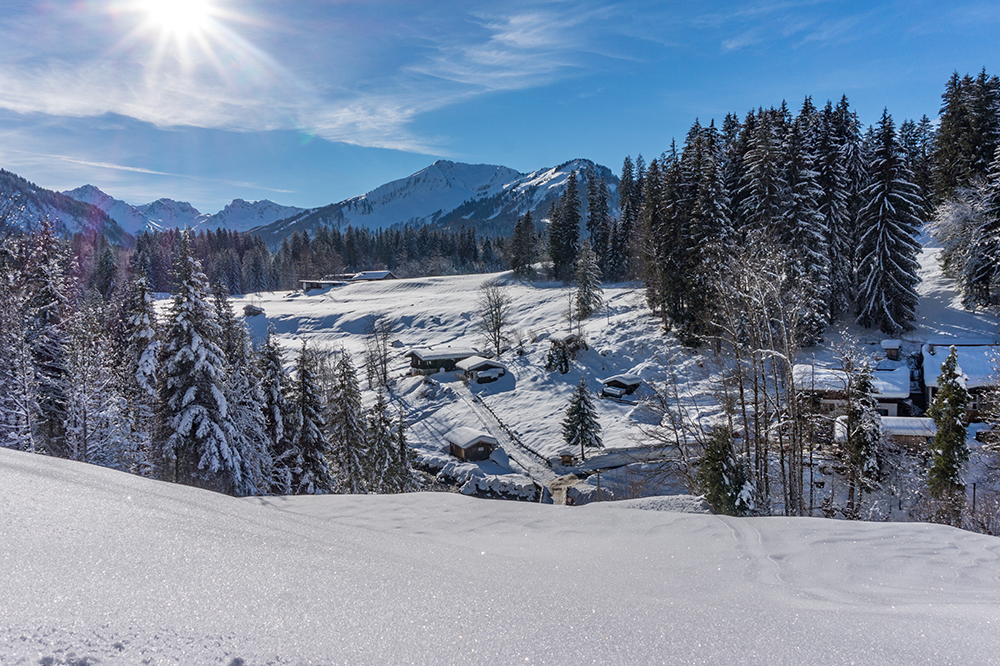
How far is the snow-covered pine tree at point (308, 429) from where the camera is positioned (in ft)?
67.6

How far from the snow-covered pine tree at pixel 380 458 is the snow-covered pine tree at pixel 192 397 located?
7.72 meters

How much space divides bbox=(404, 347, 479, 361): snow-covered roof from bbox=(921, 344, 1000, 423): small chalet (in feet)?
121

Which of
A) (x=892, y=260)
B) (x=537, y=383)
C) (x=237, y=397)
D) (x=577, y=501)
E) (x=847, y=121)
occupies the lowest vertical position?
(x=577, y=501)

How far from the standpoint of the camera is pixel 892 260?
3133 centimetres

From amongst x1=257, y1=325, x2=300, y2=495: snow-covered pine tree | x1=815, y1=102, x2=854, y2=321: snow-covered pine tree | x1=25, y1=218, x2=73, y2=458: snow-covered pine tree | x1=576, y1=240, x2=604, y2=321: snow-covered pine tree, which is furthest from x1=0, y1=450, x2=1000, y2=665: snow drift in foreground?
x1=576, y1=240, x2=604, y2=321: snow-covered pine tree

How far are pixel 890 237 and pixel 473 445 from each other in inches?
1224

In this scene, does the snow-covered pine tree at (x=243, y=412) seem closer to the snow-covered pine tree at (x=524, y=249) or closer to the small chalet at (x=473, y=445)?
the small chalet at (x=473, y=445)

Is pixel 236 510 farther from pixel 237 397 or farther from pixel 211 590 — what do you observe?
pixel 237 397

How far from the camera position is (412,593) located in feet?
10.2

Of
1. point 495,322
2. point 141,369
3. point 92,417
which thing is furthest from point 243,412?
point 495,322

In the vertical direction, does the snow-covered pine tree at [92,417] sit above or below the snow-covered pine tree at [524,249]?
below

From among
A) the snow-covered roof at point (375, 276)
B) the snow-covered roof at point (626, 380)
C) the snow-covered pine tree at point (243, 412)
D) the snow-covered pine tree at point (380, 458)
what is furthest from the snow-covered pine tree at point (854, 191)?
the snow-covered roof at point (375, 276)

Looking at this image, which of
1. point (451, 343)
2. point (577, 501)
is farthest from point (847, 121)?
point (451, 343)

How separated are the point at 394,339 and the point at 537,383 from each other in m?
26.0
